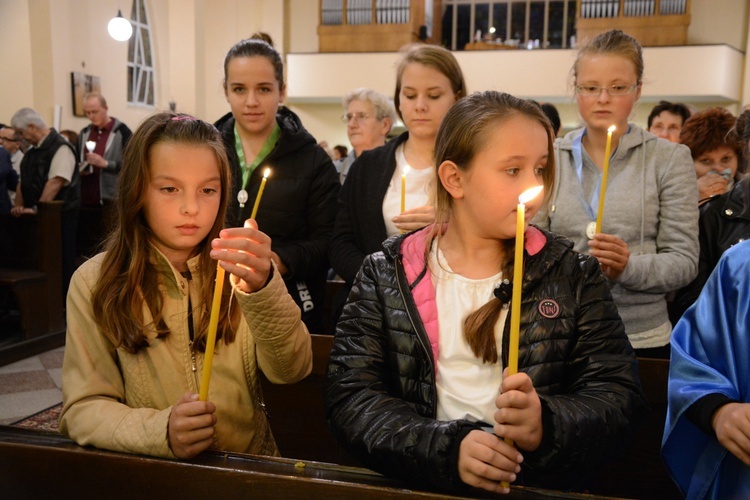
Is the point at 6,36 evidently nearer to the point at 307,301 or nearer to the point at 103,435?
the point at 307,301

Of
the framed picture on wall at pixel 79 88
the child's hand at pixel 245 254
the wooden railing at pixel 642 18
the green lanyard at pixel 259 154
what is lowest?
the child's hand at pixel 245 254

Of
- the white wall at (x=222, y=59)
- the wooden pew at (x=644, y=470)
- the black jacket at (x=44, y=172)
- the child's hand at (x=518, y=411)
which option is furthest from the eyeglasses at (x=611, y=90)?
the white wall at (x=222, y=59)

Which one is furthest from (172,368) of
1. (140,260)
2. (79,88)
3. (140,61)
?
(140,61)

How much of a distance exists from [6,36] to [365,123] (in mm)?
6365

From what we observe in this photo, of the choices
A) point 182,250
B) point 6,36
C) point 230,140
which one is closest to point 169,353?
point 182,250

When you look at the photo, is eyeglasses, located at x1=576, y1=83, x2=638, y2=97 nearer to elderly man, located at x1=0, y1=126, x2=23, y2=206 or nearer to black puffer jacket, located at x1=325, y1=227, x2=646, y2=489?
black puffer jacket, located at x1=325, y1=227, x2=646, y2=489

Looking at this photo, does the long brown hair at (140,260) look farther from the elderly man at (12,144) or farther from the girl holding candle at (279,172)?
the elderly man at (12,144)

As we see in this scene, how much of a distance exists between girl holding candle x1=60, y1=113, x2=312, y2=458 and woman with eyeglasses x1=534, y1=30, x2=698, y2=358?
38.8 inches

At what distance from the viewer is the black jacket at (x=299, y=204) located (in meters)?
2.45

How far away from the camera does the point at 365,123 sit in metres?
4.16

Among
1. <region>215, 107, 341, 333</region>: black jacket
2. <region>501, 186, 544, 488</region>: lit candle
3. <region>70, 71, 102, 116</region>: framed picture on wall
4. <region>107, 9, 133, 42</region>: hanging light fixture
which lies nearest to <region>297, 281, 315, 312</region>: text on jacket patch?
<region>215, 107, 341, 333</region>: black jacket

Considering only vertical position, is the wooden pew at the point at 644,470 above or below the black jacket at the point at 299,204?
below

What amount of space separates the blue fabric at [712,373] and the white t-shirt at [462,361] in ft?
1.25

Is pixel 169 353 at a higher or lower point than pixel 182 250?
lower
